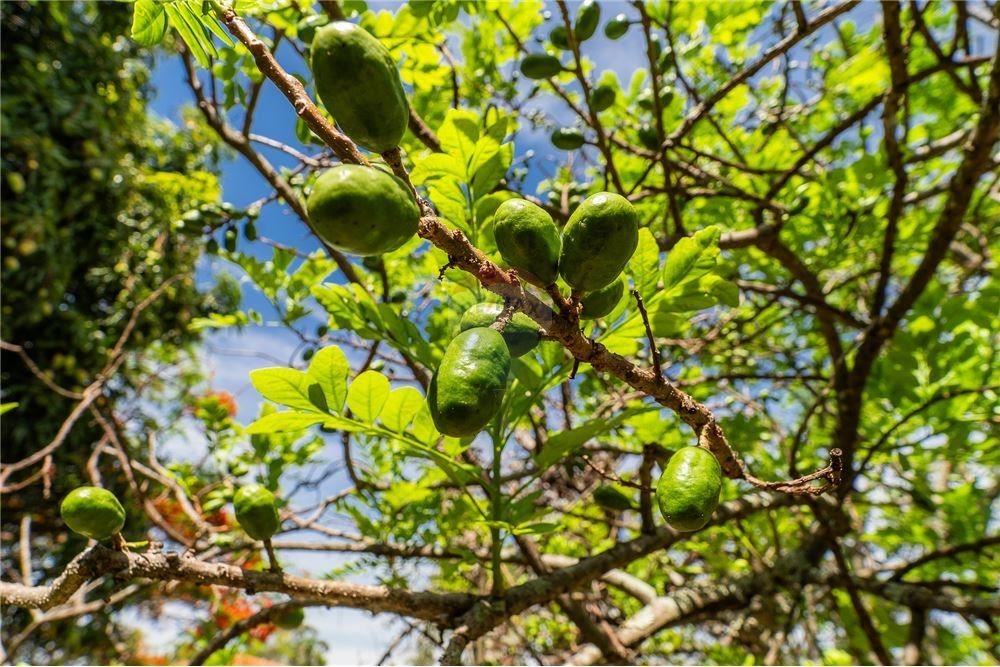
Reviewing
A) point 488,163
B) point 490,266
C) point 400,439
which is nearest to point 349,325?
point 400,439

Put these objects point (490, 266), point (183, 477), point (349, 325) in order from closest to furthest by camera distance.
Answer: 1. point (490, 266)
2. point (349, 325)
3. point (183, 477)

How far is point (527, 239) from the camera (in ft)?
3.23

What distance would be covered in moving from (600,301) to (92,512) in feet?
3.81

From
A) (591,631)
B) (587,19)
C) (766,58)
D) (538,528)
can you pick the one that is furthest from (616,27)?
(591,631)

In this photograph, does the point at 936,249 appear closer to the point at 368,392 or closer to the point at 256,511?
the point at 368,392

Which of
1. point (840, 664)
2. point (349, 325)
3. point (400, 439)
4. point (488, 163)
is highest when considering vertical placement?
point (488, 163)

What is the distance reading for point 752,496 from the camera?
287cm

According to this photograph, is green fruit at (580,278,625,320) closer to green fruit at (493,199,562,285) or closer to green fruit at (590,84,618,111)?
green fruit at (493,199,562,285)

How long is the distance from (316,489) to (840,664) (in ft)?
10.0

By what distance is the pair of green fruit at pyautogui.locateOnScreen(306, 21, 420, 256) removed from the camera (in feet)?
2.55

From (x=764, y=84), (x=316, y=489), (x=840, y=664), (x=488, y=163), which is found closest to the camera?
(x=488, y=163)

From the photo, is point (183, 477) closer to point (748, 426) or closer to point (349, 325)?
point (349, 325)

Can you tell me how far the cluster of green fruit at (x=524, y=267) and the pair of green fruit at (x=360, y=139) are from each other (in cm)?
20

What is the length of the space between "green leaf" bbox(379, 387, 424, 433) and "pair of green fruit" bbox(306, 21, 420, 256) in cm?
60
